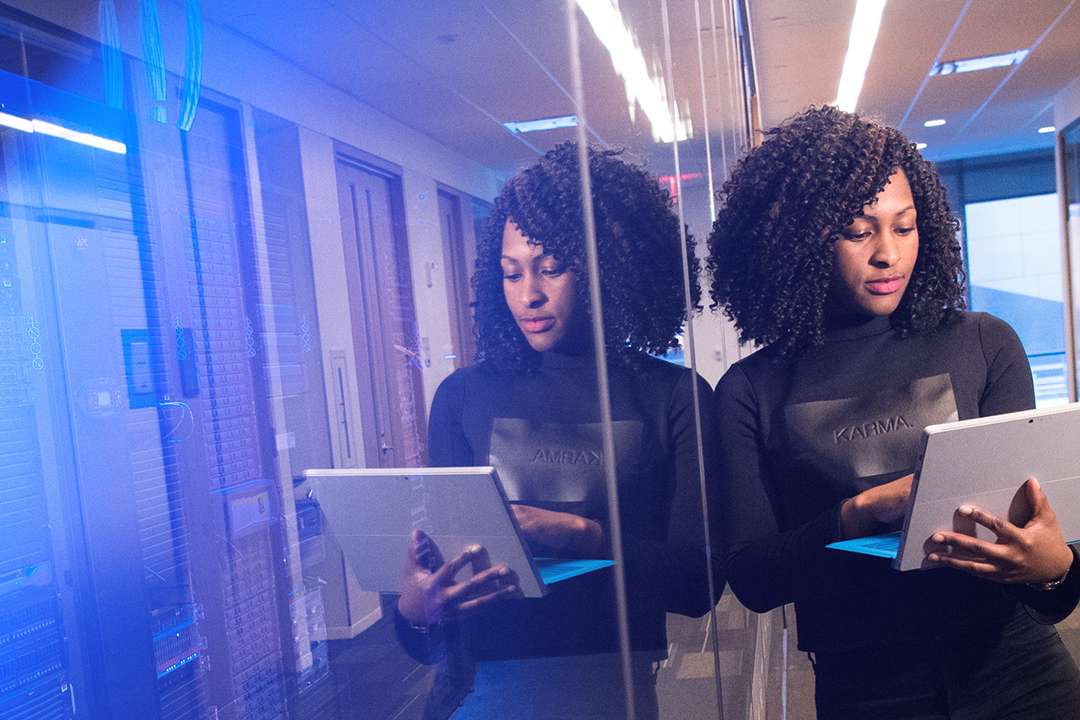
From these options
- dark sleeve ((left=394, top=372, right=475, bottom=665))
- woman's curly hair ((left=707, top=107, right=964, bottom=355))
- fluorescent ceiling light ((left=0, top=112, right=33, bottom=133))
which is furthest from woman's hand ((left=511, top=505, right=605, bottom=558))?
woman's curly hair ((left=707, top=107, right=964, bottom=355))

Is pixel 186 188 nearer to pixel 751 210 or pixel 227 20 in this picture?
pixel 227 20

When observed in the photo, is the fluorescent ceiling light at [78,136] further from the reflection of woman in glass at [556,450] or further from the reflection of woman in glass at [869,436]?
the reflection of woman in glass at [869,436]

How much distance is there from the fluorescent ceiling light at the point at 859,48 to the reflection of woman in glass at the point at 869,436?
2778 mm

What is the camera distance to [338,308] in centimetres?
31

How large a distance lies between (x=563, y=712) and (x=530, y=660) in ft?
0.20

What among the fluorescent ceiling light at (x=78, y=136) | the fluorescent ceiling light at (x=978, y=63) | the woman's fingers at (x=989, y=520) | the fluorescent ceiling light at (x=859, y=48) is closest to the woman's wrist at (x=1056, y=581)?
the woman's fingers at (x=989, y=520)

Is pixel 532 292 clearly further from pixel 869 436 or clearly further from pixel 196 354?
pixel 869 436

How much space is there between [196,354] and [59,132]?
0.09 meters

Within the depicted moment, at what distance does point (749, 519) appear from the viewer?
3.98 ft

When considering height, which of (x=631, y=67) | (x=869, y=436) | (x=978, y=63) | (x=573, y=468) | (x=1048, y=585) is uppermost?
(x=978, y=63)

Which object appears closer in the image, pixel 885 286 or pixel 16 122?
pixel 16 122

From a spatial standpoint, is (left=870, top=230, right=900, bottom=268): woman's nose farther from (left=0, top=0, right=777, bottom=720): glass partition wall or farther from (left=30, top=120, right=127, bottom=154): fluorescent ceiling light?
(left=30, top=120, right=127, bottom=154): fluorescent ceiling light

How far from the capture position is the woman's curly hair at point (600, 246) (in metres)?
0.46

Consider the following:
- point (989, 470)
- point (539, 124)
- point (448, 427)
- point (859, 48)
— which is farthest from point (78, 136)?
point (859, 48)
